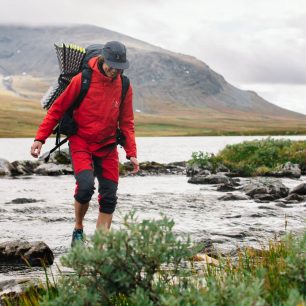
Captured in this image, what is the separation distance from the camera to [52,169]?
108 feet

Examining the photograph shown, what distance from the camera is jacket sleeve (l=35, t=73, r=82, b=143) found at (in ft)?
28.3

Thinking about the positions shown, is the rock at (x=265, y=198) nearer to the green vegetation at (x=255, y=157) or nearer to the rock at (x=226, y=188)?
the rock at (x=226, y=188)

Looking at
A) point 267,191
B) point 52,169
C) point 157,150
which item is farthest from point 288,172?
point 157,150

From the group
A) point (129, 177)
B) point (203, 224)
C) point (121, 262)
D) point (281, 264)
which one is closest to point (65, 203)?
point (203, 224)

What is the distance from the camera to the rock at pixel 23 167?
32.7 meters

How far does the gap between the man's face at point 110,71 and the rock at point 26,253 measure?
3046 mm

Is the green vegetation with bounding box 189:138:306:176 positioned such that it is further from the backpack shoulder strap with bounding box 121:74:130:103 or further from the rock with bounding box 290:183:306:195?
the backpack shoulder strap with bounding box 121:74:130:103

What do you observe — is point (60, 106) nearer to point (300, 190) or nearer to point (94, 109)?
point (94, 109)

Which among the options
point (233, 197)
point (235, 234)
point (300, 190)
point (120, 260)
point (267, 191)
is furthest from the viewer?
point (300, 190)

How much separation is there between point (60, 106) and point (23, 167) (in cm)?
2557

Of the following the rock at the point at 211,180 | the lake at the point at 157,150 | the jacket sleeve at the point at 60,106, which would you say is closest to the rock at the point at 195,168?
the rock at the point at 211,180

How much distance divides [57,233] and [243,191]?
11637 millimetres

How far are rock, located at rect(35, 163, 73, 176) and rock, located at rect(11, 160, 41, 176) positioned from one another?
2.00ft

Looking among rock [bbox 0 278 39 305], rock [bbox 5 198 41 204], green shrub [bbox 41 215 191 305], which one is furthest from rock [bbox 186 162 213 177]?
green shrub [bbox 41 215 191 305]
